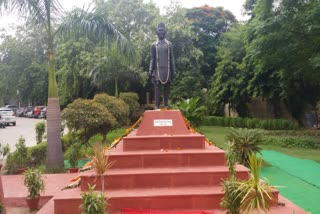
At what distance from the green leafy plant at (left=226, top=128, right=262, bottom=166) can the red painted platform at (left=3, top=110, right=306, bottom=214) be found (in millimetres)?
1932

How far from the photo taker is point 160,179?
6.12 metres

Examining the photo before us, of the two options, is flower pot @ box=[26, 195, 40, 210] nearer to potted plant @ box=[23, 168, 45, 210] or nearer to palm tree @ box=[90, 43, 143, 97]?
potted plant @ box=[23, 168, 45, 210]

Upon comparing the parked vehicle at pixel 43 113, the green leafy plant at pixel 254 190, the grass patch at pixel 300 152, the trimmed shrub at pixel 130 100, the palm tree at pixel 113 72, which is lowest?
the grass patch at pixel 300 152

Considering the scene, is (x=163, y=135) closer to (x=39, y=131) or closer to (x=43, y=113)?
(x=39, y=131)

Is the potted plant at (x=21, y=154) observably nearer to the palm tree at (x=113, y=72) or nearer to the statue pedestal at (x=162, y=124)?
the statue pedestal at (x=162, y=124)

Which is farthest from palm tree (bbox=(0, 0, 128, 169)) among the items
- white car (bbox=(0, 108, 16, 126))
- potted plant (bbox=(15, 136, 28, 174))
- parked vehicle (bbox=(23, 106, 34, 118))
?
parked vehicle (bbox=(23, 106, 34, 118))

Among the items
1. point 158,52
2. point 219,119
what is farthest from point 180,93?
point 158,52

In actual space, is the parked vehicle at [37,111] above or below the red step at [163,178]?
above

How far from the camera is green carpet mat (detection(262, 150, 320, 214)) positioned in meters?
6.47

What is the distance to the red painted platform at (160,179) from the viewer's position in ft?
18.3

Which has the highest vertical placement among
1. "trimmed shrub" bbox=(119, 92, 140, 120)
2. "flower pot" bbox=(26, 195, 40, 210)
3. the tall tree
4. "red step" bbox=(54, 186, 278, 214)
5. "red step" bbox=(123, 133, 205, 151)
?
the tall tree

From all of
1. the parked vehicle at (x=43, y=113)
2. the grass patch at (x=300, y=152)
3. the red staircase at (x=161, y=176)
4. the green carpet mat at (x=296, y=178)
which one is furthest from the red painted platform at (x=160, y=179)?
the parked vehicle at (x=43, y=113)

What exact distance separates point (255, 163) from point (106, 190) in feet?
8.67

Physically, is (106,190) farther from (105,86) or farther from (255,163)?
(105,86)
